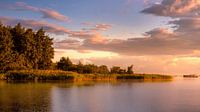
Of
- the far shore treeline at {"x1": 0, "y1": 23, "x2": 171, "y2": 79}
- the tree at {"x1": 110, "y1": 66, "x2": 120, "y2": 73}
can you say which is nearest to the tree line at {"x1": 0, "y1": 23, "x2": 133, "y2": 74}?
the far shore treeline at {"x1": 0, "y1": 23, "x2": 171, "y2": 79}

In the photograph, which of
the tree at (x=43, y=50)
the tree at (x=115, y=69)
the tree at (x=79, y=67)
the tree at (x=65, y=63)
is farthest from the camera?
the tree at (x=115, y=69)

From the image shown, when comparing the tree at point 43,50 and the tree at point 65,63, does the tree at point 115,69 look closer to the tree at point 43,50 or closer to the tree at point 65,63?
the tree at point 65,63

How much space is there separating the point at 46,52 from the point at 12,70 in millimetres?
17890

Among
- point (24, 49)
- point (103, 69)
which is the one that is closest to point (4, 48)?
point (24, 49)

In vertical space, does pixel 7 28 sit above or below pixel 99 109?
above

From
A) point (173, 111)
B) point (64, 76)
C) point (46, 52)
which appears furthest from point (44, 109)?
point (46, 52)

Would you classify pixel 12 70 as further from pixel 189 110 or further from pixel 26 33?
pixel 189 110

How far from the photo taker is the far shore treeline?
266ft

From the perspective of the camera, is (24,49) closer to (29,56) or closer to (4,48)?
(29,56)

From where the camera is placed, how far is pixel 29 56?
92688mm

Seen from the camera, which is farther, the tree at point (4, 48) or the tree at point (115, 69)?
the tree at point (115, 69)

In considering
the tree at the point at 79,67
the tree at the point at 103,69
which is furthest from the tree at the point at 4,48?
the tree at the point at 103,69

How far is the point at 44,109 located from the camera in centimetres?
2786

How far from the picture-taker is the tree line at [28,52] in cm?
8269
